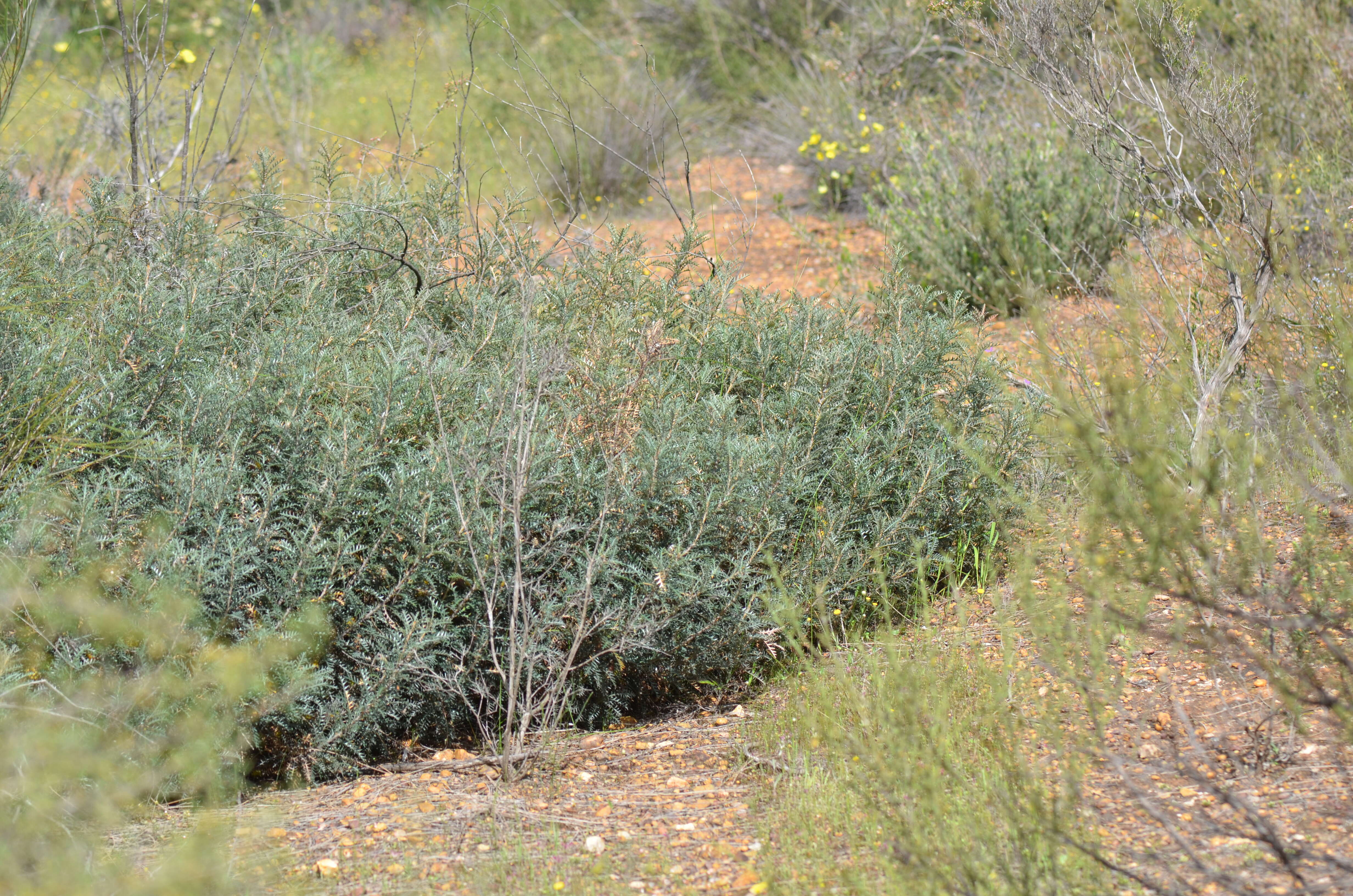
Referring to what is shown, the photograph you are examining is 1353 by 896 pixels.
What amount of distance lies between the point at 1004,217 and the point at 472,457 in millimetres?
4280

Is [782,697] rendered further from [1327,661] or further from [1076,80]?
[1076,80]

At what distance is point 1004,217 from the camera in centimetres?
621

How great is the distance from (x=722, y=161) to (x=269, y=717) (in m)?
7.99

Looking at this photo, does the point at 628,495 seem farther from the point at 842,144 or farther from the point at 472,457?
the point at 842,144

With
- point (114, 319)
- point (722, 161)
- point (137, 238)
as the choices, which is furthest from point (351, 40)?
point (114, 319)

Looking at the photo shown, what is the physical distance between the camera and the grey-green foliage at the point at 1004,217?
6051mm

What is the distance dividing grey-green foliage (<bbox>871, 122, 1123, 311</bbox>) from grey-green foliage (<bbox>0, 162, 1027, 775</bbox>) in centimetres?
249

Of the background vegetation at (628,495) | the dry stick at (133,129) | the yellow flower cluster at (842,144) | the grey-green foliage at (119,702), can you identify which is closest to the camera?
the grey-green foliage at (119,702)

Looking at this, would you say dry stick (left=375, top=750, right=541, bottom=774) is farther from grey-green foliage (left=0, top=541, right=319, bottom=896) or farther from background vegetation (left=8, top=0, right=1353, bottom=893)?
grey-green foliage (left=0, top=541, right=319, bottom=896)

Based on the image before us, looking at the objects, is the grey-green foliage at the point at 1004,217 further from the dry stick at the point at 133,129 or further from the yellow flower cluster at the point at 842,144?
the dry stick at the point at 133,129

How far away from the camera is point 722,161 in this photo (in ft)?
32.4

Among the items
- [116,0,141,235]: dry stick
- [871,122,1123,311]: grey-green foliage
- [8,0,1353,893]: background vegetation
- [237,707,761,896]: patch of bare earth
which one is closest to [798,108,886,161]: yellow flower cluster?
[871,122,1123,311]: grey-green foliage

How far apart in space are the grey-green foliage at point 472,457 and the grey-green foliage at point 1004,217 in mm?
2486

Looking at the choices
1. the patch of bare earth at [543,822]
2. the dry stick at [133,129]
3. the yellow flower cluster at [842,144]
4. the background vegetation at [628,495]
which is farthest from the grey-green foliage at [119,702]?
the yellow flower cluster at [842,144]
